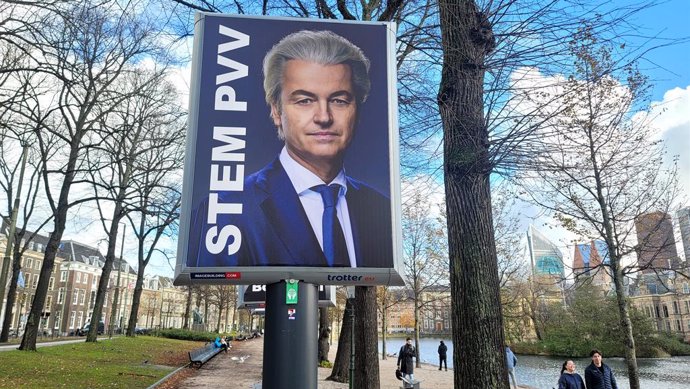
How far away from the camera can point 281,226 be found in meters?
4.57

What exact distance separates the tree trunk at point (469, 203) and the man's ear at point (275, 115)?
1925 mm

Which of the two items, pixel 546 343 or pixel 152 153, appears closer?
pixel 152 153

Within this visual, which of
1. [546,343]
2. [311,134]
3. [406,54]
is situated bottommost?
[546,343]

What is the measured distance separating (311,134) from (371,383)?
8108 millimetres

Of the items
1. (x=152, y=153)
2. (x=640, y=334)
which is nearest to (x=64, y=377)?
(x=152, y=153)

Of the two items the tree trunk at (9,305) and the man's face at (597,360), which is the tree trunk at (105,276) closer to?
the tree trunk at (9,305)

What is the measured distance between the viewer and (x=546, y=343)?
148 ft

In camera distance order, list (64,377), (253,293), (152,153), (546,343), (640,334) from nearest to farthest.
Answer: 1. (253,293)
2. (64,377)
3. (152,153)
4. (640,334)
5. (546,343)

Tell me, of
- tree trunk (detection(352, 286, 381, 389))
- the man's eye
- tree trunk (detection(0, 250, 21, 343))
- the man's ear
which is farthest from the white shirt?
tree trunk (detection(0, 250, 21, 343))

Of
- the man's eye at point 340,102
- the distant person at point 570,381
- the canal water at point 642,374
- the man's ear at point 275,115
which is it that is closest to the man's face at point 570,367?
the distant person at point 570,381

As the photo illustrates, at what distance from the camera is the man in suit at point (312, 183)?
4.50 m

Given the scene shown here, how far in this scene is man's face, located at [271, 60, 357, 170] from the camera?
4.91 meters

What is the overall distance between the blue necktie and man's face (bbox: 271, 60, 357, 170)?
0.28 metres

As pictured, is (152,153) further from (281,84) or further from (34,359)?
(281,84)
